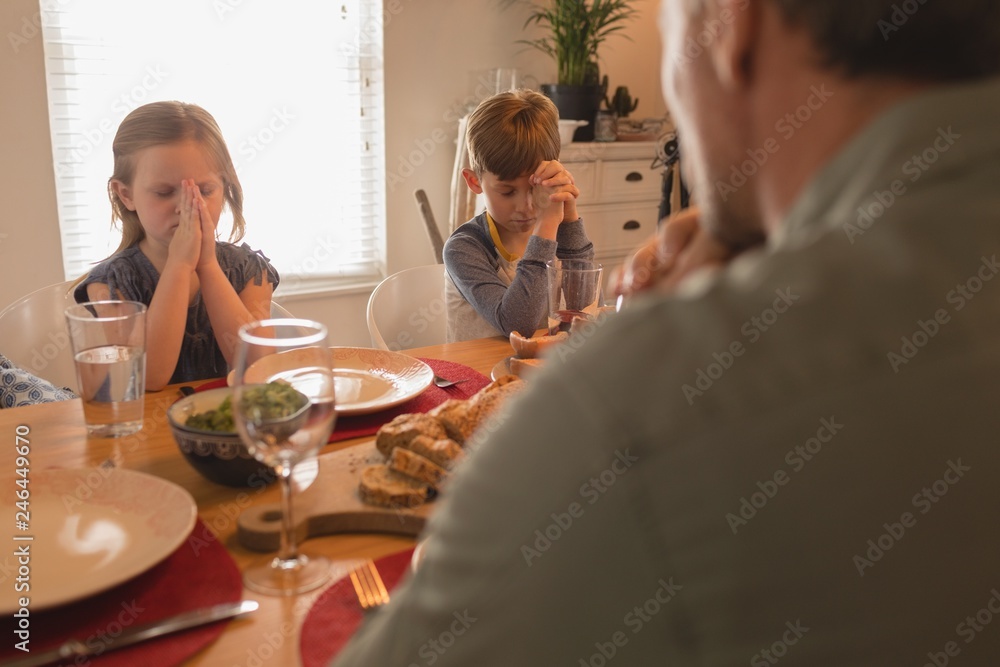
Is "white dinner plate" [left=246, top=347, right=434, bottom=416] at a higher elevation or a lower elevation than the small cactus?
lower

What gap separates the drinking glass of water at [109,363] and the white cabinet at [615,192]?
2.64 meters

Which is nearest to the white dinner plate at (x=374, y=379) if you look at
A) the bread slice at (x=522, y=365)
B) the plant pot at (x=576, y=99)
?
the bread slice at (x=522, y=365)

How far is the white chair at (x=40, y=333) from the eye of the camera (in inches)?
72.7

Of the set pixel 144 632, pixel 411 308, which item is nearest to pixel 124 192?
pixel 411 308

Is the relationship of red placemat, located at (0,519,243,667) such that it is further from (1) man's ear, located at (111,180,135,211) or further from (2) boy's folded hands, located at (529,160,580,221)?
(2) boy's folded hands, located at (529,160,580,221)

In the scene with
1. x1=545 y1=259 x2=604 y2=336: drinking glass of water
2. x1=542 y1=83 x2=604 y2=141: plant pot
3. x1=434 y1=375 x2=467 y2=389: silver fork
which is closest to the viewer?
x1=434 y1=375 x2=467 y2=389: silver fork

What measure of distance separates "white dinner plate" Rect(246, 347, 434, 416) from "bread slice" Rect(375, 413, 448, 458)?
19cm

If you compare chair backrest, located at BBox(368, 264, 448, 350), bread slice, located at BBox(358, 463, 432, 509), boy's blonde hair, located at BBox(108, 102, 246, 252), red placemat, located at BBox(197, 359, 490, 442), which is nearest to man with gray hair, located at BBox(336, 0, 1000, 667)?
bread slice, located at BBox(358, 463, 432, 509)

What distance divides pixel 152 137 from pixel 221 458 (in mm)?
1096

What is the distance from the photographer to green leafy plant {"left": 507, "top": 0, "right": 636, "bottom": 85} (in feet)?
11.8

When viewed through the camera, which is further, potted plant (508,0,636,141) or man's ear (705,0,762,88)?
potted plant (508,0,636,141)

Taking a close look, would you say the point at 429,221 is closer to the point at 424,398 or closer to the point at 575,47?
the point at 575,47

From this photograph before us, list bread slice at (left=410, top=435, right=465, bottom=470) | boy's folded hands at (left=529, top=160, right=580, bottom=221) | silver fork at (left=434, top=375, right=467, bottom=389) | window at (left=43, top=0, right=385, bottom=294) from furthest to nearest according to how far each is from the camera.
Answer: window at (left=43, top=0, right=385, bottom=294) < boy's folded hands at (left=529, top=160, right=580, bottom=221) < silver fork at (left=434, top=375, right=467, bottom=389) < bread slice at (left=410, top=435, right=465, bottom=470)

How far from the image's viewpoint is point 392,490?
97 cm
